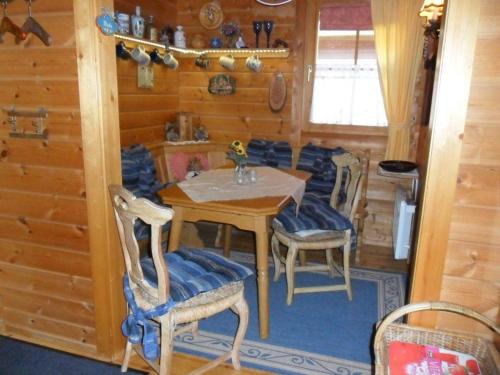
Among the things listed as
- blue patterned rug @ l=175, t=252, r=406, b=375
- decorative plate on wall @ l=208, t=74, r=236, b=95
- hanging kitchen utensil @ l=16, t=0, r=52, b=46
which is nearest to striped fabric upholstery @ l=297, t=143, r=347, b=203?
blue patterned rug @ l=175, t=252, r=406, b=375

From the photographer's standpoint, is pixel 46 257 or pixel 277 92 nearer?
pixel 46 257

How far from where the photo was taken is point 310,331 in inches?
98.7

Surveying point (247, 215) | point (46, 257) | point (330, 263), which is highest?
point (247, 215)

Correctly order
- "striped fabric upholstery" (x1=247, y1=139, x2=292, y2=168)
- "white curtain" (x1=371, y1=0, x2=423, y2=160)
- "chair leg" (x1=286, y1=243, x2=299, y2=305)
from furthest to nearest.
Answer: "striped fabric upholstery" (x1=247, y1=139, x2=292, y2=168)
"white curtain" (x1=371, y1=0, x2=423, y2=160)
"chair leg" (x1=286, y1=243, x2=299, y2=305)

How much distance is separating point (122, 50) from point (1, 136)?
5.32ft

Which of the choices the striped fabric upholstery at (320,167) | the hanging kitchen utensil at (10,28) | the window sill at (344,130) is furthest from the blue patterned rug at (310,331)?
the hanging kitchen utensil at (10,28)

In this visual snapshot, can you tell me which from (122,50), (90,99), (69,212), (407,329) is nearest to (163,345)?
(69,212)

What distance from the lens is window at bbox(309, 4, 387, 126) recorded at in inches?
152

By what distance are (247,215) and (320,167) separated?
1.72m

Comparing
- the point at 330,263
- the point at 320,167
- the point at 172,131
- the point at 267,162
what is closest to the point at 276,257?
the point at 330,263

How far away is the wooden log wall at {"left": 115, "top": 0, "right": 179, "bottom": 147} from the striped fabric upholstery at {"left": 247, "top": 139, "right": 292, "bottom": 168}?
39.3 inches

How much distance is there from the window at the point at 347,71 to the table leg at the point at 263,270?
2162 millimetres

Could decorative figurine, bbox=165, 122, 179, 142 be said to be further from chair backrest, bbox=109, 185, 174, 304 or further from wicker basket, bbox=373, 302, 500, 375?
wicker basket, bbox=373, 302, 500, 375

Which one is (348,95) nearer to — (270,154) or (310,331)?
(270,154)
